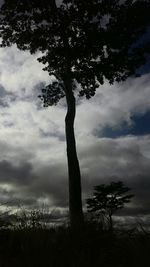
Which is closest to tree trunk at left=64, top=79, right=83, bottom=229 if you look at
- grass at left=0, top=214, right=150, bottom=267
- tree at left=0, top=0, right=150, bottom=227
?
tree at left=0, top=0, right=150, bottom=227

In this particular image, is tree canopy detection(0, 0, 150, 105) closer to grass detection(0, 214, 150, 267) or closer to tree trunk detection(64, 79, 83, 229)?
tree trunk detection(64, 79, 83, 229)

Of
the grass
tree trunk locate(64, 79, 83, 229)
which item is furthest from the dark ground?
tree trunk locate(64, 79, 83, 229)

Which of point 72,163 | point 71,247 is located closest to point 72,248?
point 71,247

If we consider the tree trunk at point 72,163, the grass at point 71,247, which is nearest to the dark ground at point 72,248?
the grass at point 71,247

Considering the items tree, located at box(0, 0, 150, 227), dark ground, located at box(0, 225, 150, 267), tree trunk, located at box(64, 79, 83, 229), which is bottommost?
dark ground, located at box(0, 225, 150, 267)

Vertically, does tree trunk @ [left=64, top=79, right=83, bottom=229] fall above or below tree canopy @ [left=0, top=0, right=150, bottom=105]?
below

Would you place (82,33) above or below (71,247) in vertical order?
above

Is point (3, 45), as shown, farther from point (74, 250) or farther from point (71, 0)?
point (74, 250)

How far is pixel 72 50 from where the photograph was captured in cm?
2048

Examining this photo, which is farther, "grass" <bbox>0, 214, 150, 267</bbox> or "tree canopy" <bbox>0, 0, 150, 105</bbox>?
"tree canopy" <bbox>0, 0, 150, 105</bbox>

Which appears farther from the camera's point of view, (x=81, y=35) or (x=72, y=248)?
(x=81, y=35)

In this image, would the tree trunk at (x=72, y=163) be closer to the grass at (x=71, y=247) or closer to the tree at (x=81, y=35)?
the tree at (x=81, y=35)

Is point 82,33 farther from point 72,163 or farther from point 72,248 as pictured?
point 72,248

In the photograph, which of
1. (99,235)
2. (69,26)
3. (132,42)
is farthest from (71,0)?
(99,235)
